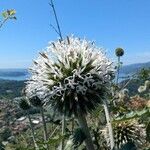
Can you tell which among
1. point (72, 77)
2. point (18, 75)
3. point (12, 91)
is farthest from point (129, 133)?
point (18, 75)

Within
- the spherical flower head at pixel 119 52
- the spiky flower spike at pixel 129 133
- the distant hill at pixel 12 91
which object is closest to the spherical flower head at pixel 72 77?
the spiky flower spike at pixel 129 133

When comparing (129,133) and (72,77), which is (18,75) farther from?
(72,77)

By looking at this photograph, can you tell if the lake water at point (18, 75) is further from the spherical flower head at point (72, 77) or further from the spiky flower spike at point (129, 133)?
the spiky flower spike at point (129, 133)

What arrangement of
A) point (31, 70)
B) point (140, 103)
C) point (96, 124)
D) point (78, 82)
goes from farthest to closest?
1. point (140, 103)
2. point (96, 124)
3. point (31, 70)
4. point (78, 82)

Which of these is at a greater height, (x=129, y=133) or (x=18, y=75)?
(x=129, y=133)

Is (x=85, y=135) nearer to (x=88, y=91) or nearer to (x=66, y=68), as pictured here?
(x=88, y=91)

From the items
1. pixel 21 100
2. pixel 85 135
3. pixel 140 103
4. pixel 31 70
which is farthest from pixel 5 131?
pixel 85 135
